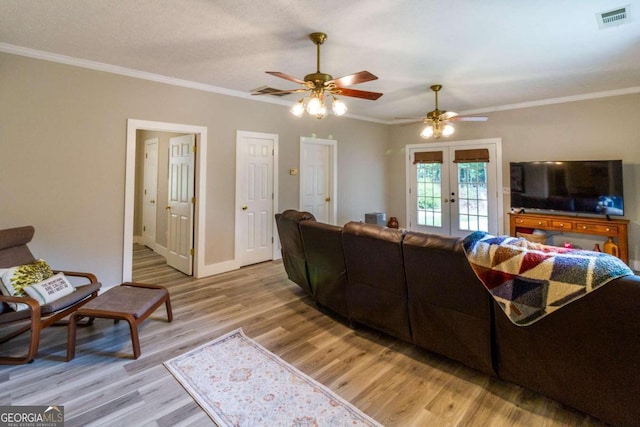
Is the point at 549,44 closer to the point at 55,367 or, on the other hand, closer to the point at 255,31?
the point at 255,31

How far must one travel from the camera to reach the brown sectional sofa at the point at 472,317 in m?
1.52

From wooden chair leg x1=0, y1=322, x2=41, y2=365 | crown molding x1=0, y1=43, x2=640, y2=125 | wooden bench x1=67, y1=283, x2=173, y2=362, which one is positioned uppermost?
crown molding x1=0, y1=43, x2=640, y2=125

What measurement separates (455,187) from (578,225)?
2.10 meters

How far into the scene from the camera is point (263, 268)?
15.4 ft

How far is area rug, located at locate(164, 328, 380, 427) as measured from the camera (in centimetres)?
175

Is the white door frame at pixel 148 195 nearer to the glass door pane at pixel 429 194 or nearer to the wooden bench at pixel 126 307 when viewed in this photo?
the wooden bench at pixel 126 307

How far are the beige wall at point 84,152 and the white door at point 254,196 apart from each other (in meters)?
0.13

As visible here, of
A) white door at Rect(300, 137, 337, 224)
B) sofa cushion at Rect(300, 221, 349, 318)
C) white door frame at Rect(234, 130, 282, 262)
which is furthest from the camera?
white door at Rect(300, 137, 337, 224)

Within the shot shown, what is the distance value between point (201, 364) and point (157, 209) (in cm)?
406

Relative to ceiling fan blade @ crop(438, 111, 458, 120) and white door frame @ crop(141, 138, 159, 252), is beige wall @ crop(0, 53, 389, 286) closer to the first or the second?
white door frame @ crop(141, 138, 159, 252)

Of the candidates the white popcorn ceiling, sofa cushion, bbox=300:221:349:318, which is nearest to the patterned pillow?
the white popcorn ceiling

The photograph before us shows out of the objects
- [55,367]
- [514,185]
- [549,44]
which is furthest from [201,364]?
[514,185]

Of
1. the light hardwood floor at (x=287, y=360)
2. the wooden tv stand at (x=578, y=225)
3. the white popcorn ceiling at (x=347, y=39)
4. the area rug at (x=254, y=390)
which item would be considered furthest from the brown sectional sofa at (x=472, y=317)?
the wooden tv stand at (x=578, y=225)

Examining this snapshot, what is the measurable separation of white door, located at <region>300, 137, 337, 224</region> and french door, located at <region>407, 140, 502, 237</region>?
6.46 ft
